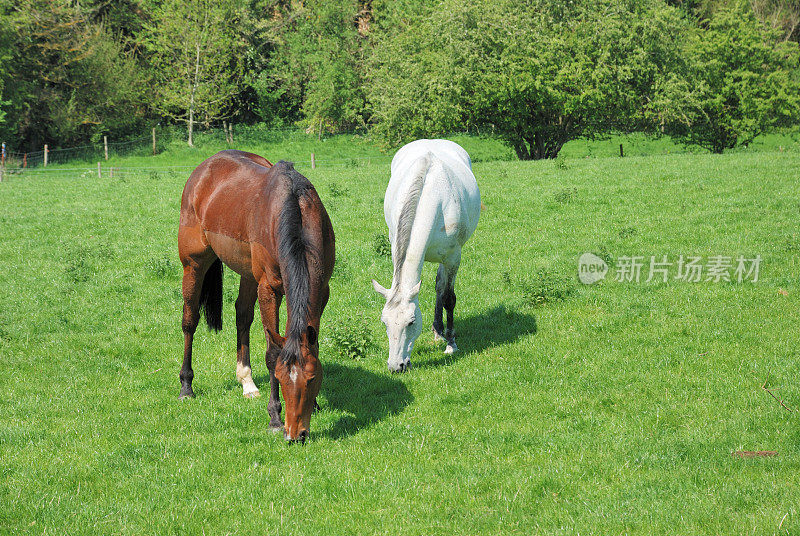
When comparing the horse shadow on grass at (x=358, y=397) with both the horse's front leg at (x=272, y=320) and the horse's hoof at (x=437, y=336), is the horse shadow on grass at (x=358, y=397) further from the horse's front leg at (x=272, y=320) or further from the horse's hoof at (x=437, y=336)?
the horse's hoof at (x=437, y=336)

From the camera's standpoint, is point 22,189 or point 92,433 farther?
point 22,189

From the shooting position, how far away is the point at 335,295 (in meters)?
12.6

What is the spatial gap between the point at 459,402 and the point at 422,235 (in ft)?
7.44

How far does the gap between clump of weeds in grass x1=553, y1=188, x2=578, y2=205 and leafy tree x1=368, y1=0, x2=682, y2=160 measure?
48.9 feet

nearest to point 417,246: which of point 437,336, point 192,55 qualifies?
point 437,336

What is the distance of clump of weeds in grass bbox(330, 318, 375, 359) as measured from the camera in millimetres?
9516

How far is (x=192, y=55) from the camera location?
47188 mm

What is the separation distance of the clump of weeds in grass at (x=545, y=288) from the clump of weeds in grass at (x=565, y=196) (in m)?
6.33

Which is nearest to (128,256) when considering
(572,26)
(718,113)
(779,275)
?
(779,275)

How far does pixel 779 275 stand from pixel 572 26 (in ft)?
82.1

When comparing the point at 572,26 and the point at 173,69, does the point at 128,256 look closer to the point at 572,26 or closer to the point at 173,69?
the point at 572,26

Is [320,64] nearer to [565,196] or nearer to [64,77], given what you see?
[64,77]

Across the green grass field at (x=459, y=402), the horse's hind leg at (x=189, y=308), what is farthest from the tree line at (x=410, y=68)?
the horse's hind leg at (x=189, y=308)

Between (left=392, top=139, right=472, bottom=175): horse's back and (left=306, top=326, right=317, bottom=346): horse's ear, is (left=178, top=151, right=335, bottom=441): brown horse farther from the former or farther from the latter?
(left=392, top=139, right=472, bottom=175): horse's back
